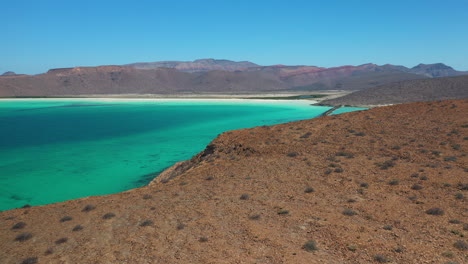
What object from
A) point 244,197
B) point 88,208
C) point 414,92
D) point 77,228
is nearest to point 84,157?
point 88,208

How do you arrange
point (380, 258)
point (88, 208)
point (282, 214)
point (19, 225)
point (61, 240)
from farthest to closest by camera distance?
point (88, 208) < point (19, 225) < point (282, 214) < point (61, 240) < point (380, 258)

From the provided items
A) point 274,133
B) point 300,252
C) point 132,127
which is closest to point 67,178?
point 274,133

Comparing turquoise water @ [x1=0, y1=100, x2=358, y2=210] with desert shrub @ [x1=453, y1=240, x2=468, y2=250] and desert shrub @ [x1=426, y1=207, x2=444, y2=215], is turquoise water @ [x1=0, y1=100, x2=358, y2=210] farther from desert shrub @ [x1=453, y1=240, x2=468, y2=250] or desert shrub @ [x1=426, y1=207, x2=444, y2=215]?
desert shrub @ [x1=453, y1=240, x2=468, y2=250]

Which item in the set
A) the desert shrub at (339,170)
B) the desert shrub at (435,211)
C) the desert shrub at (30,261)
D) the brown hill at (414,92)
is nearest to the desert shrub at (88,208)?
the desert shrub at (30,261)

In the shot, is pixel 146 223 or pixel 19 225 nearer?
pixel 146 223

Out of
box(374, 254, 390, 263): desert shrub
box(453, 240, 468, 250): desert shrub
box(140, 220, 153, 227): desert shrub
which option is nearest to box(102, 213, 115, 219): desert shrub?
box(140, 220, 153, 227): desert shrub

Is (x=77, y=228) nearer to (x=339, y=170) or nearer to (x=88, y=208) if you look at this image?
(x=88, y=208)
